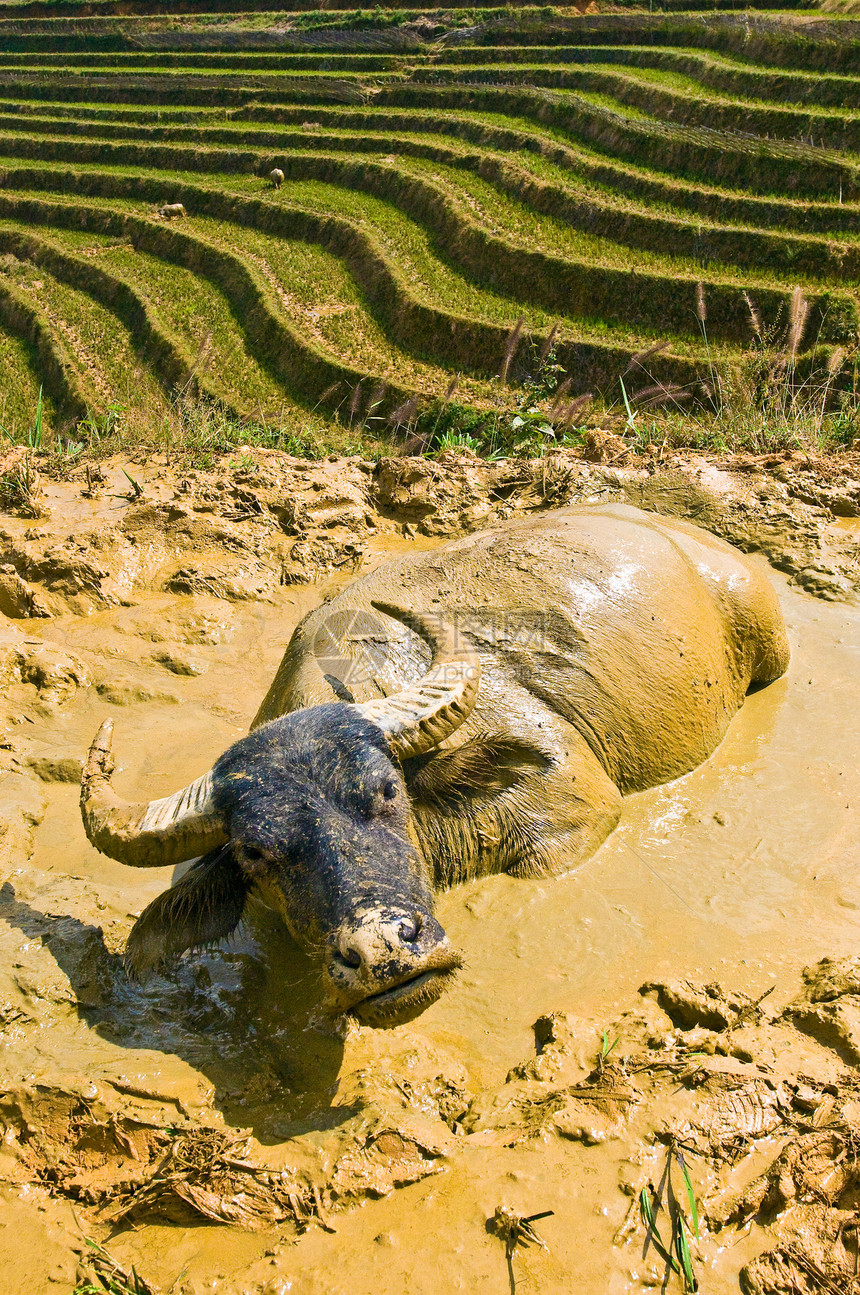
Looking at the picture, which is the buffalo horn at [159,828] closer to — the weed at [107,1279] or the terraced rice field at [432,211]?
the weed at [107,1279]

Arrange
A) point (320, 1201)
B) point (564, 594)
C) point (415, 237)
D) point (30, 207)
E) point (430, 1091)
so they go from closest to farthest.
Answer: point (320, 1201)
point (430, 1091)
point (564, 594)
point (415, 237)
point (30, 207)

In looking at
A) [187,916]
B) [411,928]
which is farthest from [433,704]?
[187,916]

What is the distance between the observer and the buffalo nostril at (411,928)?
8.94 ft

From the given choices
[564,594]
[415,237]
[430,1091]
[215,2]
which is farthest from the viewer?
[215,2]

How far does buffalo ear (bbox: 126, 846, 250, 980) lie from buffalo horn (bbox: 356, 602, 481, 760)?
2.46 ft

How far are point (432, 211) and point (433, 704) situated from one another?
36134 mm

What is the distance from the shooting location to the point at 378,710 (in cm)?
363

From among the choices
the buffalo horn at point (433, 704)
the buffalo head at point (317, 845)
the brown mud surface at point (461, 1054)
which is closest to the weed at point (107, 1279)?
the brown mud surface at point (461, 1054)

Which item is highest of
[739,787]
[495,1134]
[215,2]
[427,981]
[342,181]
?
[215,2]

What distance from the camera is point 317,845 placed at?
120 inches

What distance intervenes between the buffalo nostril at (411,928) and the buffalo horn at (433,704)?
85 cm

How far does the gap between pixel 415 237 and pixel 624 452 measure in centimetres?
3015

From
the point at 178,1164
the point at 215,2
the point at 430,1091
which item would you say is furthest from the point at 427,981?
the point at 215,2

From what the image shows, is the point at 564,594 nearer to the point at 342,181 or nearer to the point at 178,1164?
the point at 178,1164
